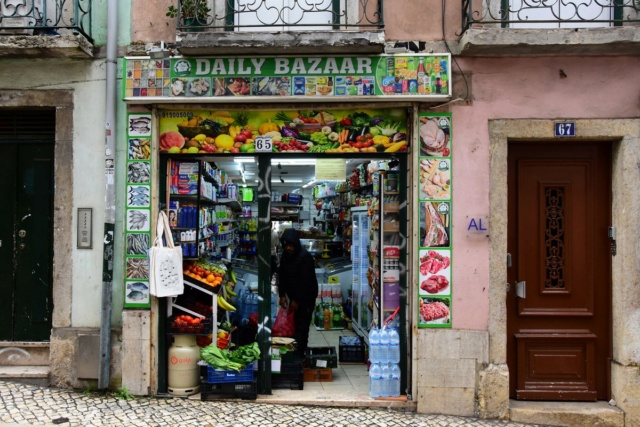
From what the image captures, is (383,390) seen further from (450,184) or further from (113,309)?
(113,309)

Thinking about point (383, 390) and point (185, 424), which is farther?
point (383, 390)

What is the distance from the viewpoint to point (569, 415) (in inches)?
232

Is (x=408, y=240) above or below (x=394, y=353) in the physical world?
above

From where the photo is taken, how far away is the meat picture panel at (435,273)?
6.05 metres

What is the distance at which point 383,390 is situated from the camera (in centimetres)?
618

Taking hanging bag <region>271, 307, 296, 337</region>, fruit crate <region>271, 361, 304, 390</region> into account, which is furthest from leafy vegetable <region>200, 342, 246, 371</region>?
hanging bag <region>271, 307, 296, 337</region>

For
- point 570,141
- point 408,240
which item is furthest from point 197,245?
point 570,141

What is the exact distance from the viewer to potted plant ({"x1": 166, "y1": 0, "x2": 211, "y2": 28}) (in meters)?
5.97

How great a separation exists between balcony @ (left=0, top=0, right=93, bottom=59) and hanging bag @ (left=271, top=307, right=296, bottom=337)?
4.04 meters

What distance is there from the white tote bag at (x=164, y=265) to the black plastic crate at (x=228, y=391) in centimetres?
111

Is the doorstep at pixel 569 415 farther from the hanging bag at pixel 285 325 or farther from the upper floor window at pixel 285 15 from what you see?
the upper floor window at pixel 285 15

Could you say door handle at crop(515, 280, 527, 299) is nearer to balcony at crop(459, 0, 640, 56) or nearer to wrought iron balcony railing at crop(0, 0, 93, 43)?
balcony at crop(459, 0, 640, 56)

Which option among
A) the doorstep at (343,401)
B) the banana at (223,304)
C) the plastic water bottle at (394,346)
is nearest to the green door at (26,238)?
the banana at (223,304)

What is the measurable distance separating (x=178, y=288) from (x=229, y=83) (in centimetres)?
235
